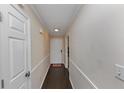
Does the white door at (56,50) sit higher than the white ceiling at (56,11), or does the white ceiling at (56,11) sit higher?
the white ceiling at (56,11)

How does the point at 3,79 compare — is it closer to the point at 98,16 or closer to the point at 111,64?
the point at 111,64

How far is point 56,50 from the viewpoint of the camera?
8.06 meters

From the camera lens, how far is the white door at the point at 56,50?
26.4 feet

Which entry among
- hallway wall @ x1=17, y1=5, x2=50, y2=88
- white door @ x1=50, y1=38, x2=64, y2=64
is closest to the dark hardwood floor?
hallway wall @ x1=17, y1=5, x2=50, y2=88

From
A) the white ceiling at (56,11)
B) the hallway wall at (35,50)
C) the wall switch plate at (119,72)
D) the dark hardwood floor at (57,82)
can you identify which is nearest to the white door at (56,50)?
the dark hardwood floor at (57,82)

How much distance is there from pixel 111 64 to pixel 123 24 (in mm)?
399

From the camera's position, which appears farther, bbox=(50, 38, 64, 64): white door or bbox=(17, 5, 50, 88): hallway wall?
bbox=(50, 38, 64, 64): white door

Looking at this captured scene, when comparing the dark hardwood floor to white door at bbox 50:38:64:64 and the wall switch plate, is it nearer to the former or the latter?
the wall switch plate

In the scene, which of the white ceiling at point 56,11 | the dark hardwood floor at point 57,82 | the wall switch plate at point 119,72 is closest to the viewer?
the wall switch plate at point 119,72

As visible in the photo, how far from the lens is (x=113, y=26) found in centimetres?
105

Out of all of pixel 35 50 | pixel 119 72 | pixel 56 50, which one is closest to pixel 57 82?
pixel 35 50

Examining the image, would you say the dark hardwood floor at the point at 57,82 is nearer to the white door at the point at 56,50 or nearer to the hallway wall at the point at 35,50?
the hallway wall at the point at 35,50

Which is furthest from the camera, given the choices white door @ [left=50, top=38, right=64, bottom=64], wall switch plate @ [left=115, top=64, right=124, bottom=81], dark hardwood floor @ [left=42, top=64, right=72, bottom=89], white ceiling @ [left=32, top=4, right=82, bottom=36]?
white door @ [left=50, top=38, right=64, bottom=64]

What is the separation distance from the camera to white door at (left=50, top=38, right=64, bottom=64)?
804cm
